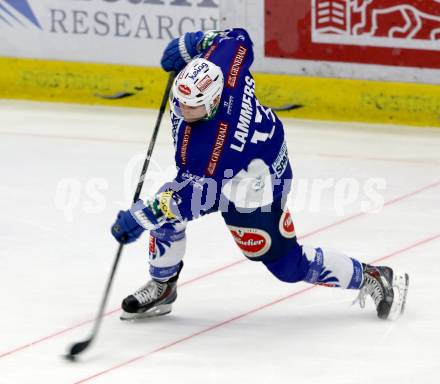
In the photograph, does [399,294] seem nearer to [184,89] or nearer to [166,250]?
[166,250]

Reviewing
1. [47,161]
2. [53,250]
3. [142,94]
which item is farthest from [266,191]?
[142,94]

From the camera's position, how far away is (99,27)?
9719 millimetres

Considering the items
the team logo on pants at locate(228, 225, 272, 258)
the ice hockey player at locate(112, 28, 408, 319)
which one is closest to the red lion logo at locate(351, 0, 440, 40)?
the ice hockey player at locate(112, 28, 408, 319)

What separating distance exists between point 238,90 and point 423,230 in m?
2.02

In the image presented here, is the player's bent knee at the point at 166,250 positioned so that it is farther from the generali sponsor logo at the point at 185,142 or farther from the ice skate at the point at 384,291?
the ice skate at the point at 384,291

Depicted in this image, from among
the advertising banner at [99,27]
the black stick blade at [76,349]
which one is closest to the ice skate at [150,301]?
the black stick blade at [76,349]

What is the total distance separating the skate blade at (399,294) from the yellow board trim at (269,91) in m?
3.30

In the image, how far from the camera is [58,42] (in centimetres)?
991

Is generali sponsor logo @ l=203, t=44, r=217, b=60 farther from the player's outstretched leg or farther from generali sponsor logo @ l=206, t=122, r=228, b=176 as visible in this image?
the player's outstretched leg

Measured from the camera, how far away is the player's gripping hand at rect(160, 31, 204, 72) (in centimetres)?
582

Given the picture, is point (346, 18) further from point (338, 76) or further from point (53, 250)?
point (53, 250)

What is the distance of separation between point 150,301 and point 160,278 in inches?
4.1

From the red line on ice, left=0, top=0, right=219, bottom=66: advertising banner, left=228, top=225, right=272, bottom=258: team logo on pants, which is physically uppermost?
left=0, top=0, right=219, bottom=66: advertising banner

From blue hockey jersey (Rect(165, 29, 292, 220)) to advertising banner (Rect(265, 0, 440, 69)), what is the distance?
3450 millimetres
